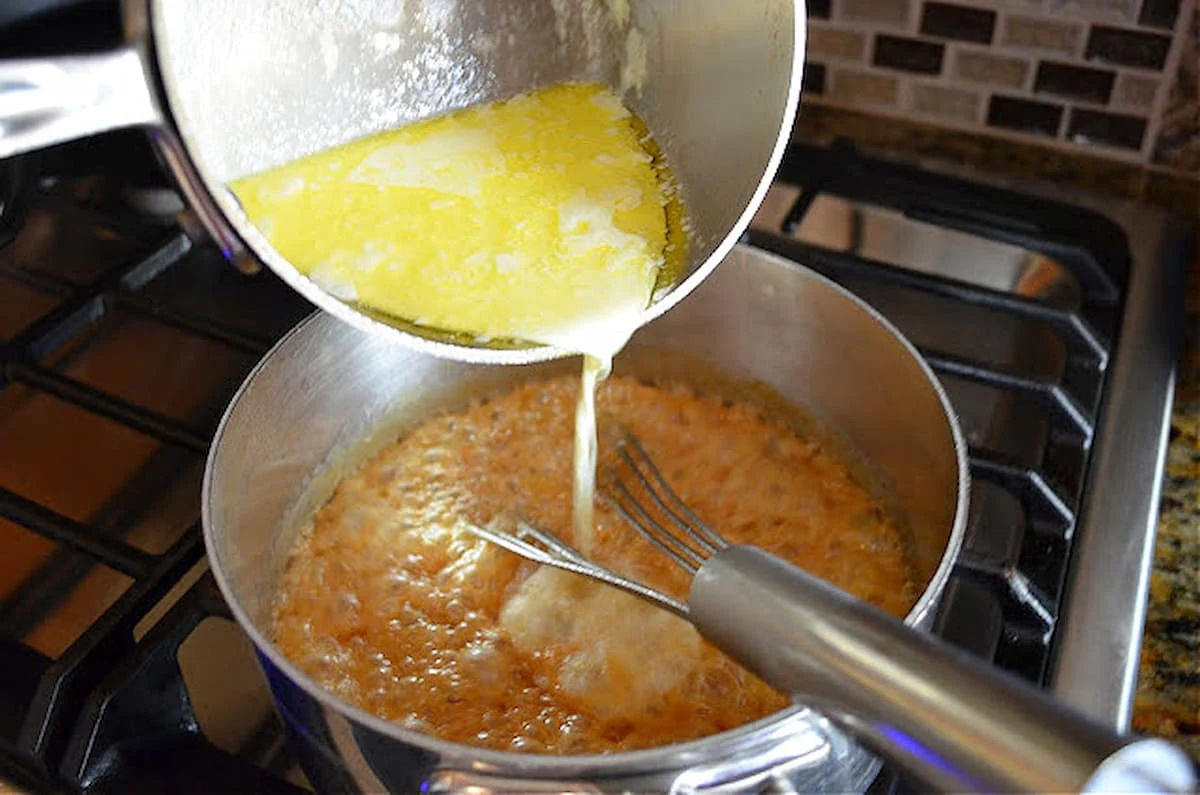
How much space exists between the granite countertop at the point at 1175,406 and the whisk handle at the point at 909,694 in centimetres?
25

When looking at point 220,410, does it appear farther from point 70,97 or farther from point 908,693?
point 908,693

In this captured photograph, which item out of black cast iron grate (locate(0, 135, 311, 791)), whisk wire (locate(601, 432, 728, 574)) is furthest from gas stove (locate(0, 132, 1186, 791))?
whisk wire (locate(601, 432, 728, 574))

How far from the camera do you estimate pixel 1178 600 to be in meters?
0.63

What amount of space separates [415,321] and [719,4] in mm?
211

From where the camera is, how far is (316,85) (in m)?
0.56

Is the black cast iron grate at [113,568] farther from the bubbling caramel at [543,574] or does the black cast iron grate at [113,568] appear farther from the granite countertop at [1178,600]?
the granite countertop at [1178,600]

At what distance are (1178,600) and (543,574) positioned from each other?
33cm

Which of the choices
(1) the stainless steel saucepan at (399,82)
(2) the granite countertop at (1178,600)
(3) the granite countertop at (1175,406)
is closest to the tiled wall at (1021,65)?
(3) the granite countertop at (1175,406)

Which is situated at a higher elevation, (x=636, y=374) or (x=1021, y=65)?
(x=1021, y=65)

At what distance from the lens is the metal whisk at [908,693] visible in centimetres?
32

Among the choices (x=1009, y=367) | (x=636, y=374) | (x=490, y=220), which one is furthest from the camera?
(x=636, y=374)

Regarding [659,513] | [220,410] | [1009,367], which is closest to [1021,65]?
[1009,367]

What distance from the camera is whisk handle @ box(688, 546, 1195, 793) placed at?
32cm

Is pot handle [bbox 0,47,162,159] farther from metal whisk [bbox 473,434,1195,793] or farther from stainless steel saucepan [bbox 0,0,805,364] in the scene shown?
metal whisk [bbox 473,434,1195,793]
